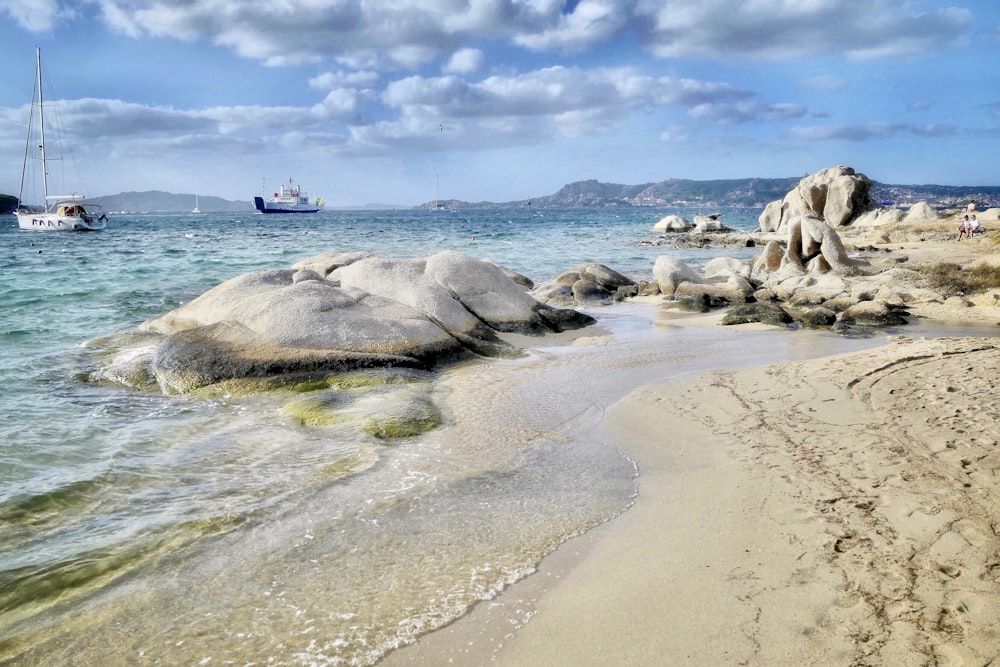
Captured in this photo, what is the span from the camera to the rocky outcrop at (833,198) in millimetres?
46469

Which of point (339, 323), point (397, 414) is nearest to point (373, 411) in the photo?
point (397, 414)

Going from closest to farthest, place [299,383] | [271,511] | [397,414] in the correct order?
[271,511]
[397,414]
[299,383]

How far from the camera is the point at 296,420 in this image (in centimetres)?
655

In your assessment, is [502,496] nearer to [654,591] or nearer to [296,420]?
[654,591]

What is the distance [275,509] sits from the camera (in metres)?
4.60

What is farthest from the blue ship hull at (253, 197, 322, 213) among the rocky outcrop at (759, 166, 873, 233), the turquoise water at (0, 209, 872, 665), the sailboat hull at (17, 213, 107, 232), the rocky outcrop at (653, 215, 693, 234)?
the turquoise water at (0, 209, 872, 665)

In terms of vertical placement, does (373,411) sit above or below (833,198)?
below

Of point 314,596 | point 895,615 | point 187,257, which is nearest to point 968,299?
point 895,615

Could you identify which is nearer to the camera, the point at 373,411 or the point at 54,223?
the point at 373,411

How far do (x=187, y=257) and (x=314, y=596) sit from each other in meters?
28.9

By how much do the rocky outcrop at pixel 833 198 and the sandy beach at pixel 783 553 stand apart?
145 feet

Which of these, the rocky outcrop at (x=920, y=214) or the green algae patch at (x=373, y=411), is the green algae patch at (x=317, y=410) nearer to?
the green algae patch at (x=373, y=411)

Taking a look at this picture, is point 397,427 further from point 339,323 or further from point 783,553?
point 783,553

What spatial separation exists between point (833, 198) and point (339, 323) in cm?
4855
